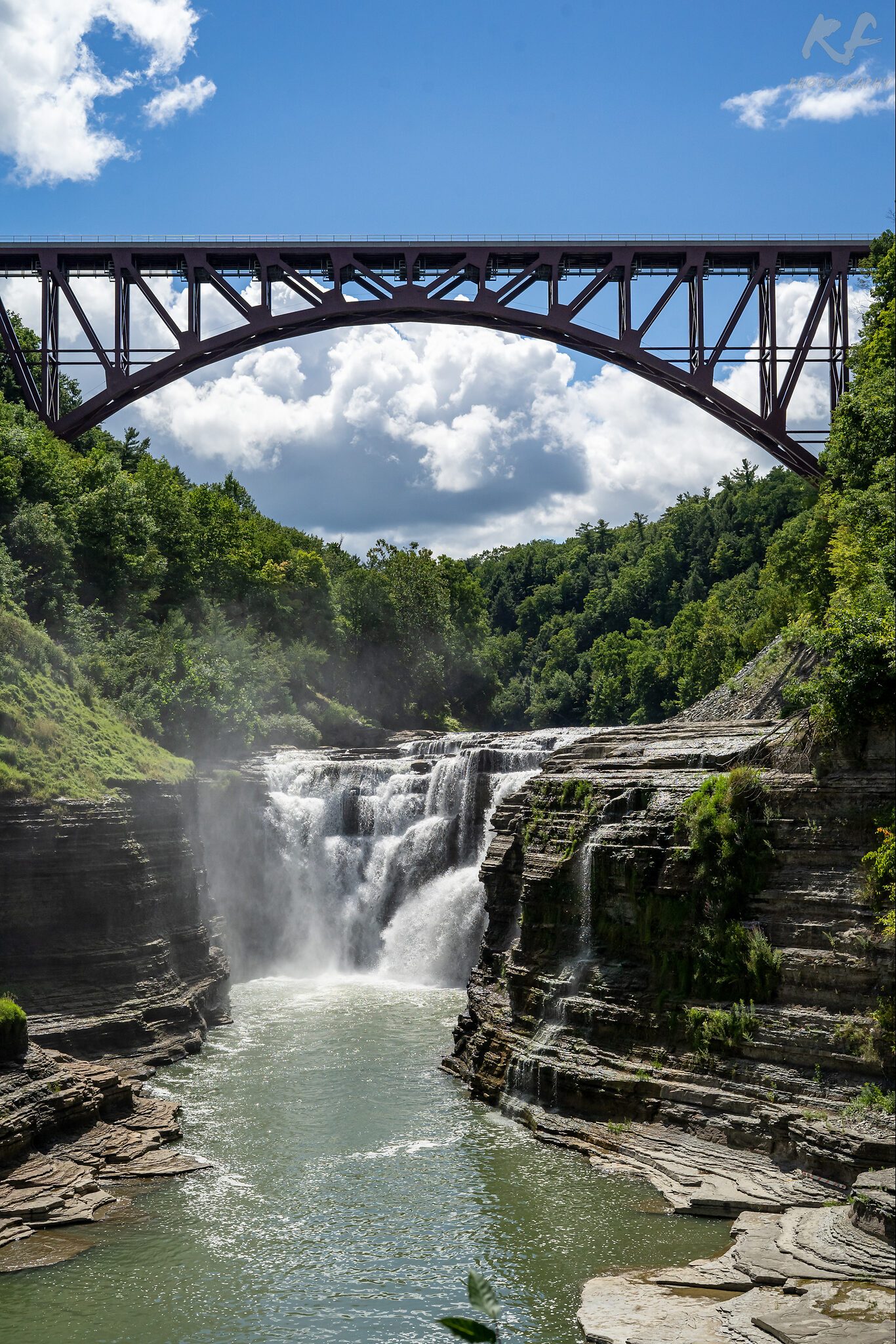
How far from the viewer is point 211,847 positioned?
126 feet

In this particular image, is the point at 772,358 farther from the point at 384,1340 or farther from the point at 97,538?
the point at 384,1340

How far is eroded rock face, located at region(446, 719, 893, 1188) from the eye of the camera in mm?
17938

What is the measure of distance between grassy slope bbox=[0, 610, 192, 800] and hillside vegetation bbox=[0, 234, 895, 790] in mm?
80

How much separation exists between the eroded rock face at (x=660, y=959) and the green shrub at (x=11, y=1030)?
821cm

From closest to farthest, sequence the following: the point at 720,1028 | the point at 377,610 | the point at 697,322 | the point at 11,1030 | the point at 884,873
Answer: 1. the point at 884,873
2. the point at 720,1028
3. the point at 11,1030
4. the point at 697,322
5. the point at 377,610

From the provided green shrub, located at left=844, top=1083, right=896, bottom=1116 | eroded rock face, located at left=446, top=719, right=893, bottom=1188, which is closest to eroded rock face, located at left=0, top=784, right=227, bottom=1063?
eroded rock face, located at left=446, top=719, right=893, bottom=1188

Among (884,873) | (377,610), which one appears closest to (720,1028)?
(884,873)

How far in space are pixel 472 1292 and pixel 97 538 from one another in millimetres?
41540

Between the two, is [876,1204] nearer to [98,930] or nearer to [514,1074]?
[514,1074]

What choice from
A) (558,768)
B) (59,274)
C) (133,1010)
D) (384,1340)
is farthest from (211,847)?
(384,1340)

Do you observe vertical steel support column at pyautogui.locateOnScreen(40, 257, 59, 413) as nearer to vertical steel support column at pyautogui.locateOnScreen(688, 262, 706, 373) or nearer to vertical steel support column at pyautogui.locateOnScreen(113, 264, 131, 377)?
vertical steel support column at pyautogui.locateOnScreen(113, 264, 131, 377)

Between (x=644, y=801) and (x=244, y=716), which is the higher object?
(x=244, y=716)

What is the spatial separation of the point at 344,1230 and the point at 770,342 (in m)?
28.2

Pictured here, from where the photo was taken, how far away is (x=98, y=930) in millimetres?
25797
